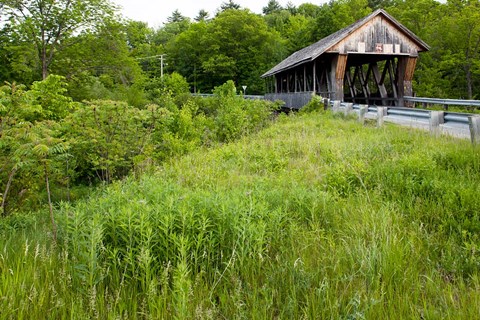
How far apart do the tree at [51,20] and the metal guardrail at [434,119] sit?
13053 millimetres

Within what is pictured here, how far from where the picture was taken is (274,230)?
312 cm

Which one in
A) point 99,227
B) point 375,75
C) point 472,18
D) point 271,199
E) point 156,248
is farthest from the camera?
point 472,18

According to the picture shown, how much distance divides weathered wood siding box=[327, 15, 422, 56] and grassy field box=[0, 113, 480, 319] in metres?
15.7

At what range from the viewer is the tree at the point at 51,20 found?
15109 millimetres

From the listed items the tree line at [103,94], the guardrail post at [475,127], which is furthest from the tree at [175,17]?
the guardrail post at [475,127]

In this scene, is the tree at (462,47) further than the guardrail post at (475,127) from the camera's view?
Yes

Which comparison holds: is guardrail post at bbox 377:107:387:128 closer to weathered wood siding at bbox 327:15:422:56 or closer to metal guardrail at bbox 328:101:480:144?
metal guardrail at bbox 328:101:480:144

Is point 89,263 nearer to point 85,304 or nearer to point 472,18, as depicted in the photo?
point 85,304

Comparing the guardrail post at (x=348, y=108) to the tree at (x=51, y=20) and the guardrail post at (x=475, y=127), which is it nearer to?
the guardrail post at (x=475, y=127)

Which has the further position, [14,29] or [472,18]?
[472,18]

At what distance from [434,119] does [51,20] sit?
52.0 feet

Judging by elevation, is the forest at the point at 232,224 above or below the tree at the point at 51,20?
below

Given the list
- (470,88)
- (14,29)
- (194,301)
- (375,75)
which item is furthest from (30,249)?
(470,88)

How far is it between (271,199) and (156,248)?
152 centimetres
